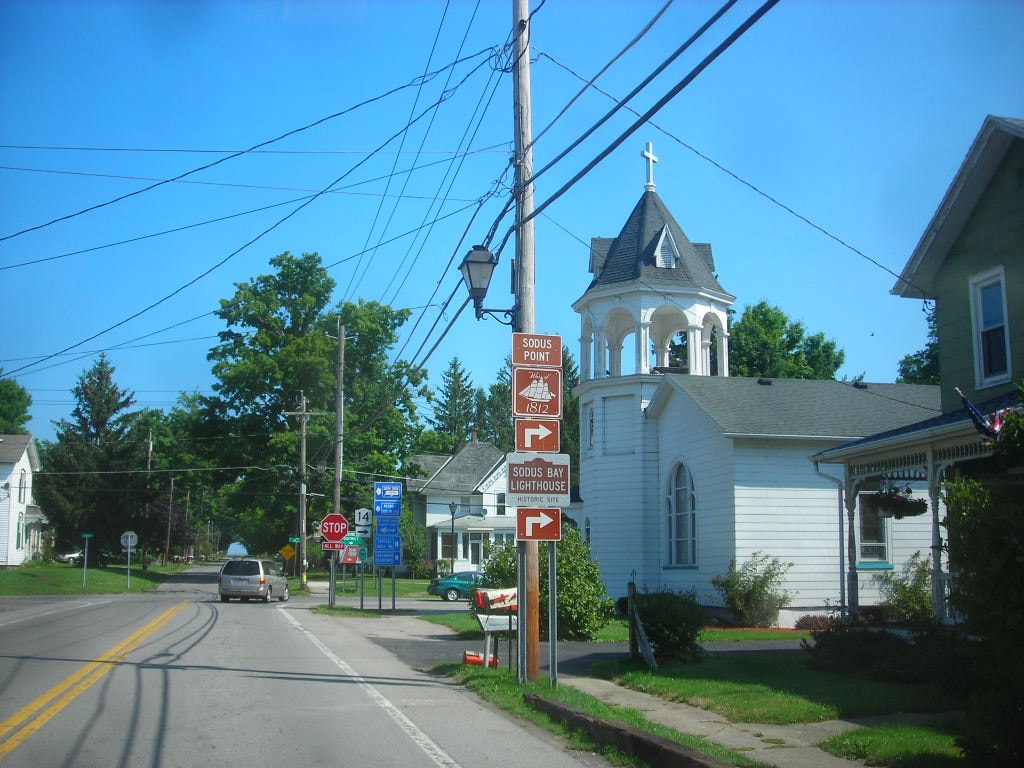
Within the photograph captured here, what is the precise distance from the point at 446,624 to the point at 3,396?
8153cm

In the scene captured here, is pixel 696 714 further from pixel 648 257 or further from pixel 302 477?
pixel 302 477

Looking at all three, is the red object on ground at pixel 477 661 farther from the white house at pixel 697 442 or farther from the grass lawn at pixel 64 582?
the grass lawn at pixel 64 582

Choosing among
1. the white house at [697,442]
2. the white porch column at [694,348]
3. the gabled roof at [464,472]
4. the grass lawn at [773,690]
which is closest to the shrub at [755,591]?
the white house at [697,442]

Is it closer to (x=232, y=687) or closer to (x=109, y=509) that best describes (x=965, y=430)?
(x=232, y=687)

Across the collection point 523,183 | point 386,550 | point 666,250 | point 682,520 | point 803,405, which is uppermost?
point 666,250

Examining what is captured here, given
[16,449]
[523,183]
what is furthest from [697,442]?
[16,449]

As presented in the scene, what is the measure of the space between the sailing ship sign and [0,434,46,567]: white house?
52042 millimetres

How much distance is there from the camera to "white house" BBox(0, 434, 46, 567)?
5653cm

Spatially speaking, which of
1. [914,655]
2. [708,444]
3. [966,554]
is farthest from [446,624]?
[966,554]

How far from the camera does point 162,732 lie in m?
9.39

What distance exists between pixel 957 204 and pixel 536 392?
25.2 feet

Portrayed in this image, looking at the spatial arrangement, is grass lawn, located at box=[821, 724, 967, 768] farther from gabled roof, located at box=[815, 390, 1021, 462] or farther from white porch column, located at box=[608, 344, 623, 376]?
white porch column, located at box=[608, 344, 623, 376]

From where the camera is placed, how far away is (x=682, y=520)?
27672 mm

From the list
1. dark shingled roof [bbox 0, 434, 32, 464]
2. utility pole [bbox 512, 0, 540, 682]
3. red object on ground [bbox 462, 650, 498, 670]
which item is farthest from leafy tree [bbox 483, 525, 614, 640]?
dark shingled roof [bbox 0, 434, 32, 464]
